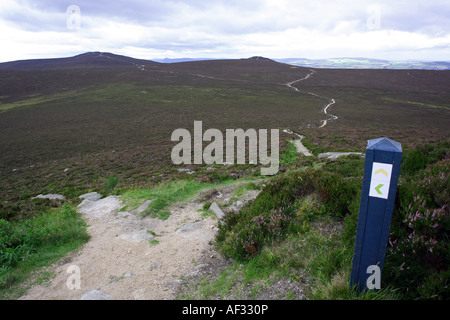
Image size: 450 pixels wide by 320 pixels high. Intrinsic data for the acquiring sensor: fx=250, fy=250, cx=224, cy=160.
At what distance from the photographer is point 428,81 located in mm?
89875

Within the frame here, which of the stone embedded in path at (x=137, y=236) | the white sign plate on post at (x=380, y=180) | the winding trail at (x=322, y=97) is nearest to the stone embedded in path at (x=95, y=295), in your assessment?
the stone embedded in path at (x=137, y=236)

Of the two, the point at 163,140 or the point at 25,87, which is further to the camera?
the point at 25,87

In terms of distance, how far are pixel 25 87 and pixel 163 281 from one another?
350ft

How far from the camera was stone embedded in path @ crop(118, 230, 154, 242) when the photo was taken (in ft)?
20.8

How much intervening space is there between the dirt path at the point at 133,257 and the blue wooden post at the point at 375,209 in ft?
9.33

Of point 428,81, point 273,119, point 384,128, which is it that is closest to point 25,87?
point 273,119

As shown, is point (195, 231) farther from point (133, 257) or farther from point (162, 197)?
point (162, 197)

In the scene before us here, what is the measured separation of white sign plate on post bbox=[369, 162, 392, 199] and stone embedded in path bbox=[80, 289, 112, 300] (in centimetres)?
416

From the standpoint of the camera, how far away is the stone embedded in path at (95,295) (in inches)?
158

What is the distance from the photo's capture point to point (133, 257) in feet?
17.8

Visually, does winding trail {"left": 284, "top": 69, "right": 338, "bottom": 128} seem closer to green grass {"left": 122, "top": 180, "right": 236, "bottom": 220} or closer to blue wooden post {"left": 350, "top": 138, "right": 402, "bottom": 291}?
green grass {"left": 122, "top": 180, "right": 236, "bottom": 220}
